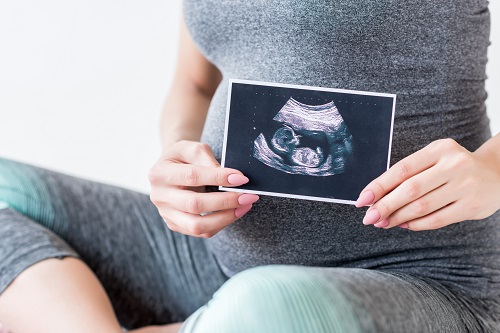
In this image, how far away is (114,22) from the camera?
178 centimetres

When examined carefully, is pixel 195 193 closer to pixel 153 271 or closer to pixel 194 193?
pixel 194 193

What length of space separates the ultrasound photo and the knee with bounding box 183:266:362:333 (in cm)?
18

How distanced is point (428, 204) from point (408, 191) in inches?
1.3

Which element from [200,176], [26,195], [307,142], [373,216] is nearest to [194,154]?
[200,176]

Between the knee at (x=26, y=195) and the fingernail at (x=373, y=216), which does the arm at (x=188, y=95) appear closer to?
the knee at (x=26, y=195)

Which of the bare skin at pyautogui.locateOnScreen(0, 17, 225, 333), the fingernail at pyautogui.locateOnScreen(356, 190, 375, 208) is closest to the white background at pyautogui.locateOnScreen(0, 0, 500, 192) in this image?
the bare skin at pyautogui.locateOnScreen(0, 17, 225, 333)

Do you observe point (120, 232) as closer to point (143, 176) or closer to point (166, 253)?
point (166, 253)

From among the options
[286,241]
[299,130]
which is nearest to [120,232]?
[286,241]

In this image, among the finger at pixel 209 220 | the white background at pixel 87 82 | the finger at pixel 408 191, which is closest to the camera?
the finger at pixel 408 191

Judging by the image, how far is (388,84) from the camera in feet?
2.77

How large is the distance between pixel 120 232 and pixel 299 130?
469mm

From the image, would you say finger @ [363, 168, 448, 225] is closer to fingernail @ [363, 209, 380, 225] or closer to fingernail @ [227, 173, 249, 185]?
fingernail @ [363, 209, 380, 225]

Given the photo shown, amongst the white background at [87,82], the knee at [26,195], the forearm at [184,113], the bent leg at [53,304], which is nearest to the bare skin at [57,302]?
the bent leg at [53,304]

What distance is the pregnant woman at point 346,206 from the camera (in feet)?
2.34
